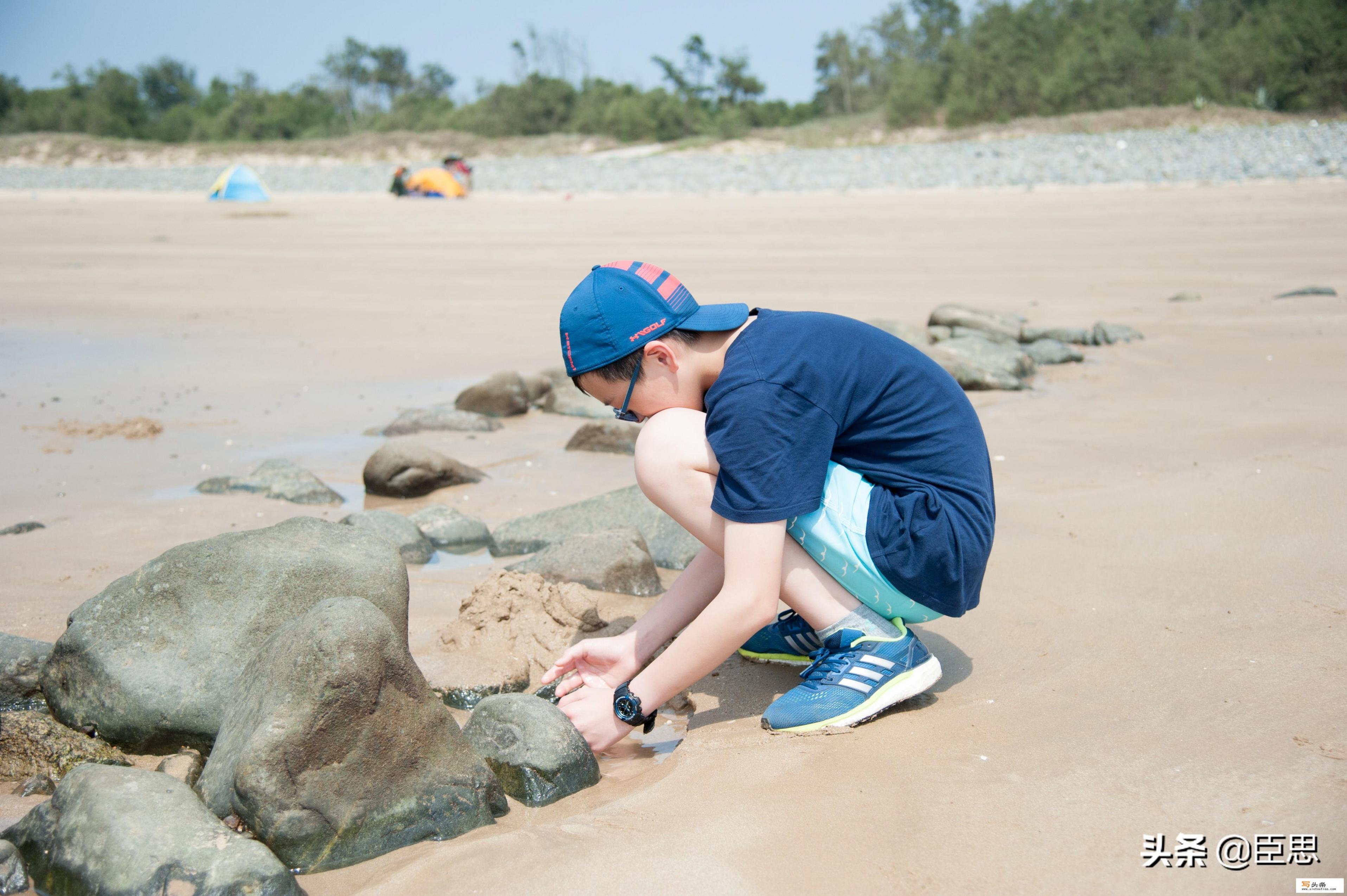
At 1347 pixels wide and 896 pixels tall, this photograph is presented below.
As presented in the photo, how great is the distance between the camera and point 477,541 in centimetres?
360

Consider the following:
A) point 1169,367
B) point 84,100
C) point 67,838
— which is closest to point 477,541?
point 67,838

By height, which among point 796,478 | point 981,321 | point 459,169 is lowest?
point 981,321

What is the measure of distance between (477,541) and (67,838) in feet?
6.38

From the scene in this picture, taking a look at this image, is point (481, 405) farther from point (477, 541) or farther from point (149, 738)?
point (149, 738)

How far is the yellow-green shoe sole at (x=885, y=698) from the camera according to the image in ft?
7.03

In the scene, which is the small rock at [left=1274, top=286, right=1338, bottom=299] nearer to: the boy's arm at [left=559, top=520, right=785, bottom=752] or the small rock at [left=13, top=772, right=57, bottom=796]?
the boy's arm at [left=559, top=520, right=785, bottom=752]

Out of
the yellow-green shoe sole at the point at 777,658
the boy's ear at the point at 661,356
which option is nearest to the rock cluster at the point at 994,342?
the yellow-green shoe sole at the point at 777,658

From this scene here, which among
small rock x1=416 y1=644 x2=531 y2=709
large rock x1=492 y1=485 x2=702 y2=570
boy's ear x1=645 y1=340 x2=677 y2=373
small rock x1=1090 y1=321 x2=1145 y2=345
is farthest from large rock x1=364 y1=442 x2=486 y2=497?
small rock x1=1090 y1=321 x2=1145 y2=345

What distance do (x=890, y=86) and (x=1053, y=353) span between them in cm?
4299

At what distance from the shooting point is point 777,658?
2.62m

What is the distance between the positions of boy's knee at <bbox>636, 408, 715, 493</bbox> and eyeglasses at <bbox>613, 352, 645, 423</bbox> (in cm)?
5

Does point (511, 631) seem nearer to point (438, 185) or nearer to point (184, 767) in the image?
point (184, 767)

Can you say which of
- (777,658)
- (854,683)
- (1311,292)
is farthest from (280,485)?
(1311,292)

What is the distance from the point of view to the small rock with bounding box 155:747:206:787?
2.10 metres
